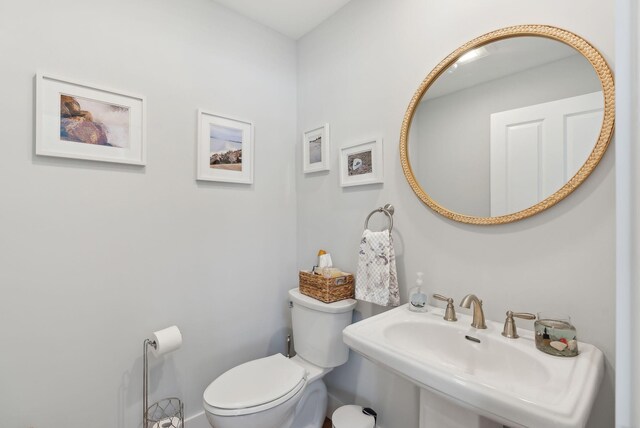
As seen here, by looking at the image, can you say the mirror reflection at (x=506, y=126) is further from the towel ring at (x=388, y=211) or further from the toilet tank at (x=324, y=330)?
the toilet tank at (x=324, y=330)

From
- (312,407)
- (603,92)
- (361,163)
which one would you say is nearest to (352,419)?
(312,407)

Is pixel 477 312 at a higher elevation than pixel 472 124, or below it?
below

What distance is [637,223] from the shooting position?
0.99 feet

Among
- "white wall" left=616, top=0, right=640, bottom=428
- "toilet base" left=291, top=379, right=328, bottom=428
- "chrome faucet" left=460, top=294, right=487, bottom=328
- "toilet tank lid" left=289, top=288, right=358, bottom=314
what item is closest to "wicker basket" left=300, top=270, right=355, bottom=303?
"toilet tank lid" left=289, top=288, right=358, bottom=314

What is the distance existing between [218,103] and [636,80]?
6.09ft

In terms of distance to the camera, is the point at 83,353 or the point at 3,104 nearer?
the point at 3,104

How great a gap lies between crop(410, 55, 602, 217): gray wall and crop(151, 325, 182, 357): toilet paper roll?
143cm

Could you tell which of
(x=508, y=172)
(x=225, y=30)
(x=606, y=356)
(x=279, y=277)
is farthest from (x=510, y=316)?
(x=225, y=30)

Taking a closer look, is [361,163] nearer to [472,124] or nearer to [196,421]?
[472,124]

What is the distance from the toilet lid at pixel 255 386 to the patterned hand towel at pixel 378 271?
1.75 feet

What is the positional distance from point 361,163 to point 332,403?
Answer: 1.51m

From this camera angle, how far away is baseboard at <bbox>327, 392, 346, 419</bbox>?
Answer: 5.96 feet

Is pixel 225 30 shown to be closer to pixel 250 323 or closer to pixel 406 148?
pixel 406 148

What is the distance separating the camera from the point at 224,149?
180 cm
